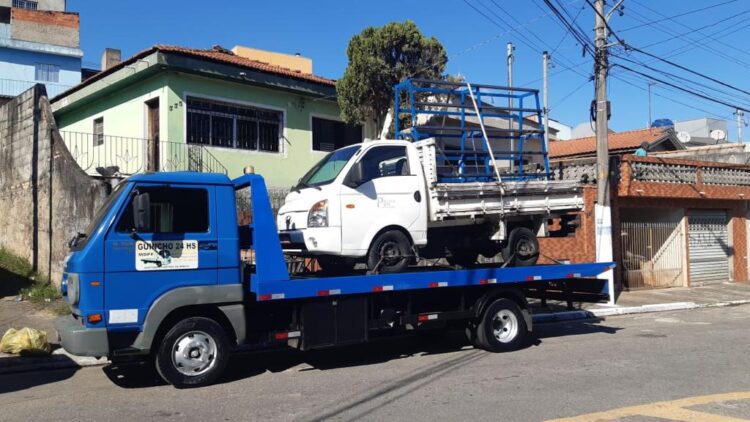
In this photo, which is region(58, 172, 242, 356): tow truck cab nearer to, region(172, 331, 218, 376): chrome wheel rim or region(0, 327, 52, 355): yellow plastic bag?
region(172, 331, 218, 376): chrome wheel rim

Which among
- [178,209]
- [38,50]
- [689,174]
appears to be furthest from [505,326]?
[38,50]

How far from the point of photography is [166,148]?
15914mm

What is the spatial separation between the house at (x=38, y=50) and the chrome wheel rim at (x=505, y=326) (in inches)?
1431

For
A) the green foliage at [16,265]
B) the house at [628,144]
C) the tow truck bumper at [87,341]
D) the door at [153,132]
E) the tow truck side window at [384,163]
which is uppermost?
the house at [628,144]

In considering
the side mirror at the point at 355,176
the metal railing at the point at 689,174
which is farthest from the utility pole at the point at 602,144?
the side mirror at the point at 355,176

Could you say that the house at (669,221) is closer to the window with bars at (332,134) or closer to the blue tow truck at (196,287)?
the window with bars at (332,134)

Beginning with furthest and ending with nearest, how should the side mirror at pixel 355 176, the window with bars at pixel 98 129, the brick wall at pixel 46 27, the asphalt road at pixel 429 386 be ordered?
the brick wall at pixel 46 27 < the window with bars at pixel 98 129 < the side mirror at pixel 355 176 < the asphalt road at pixel 429 386

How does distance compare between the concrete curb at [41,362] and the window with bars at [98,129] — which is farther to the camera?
the window with bars at [98,129]

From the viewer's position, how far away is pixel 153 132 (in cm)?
1706

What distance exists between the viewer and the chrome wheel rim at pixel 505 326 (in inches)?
378

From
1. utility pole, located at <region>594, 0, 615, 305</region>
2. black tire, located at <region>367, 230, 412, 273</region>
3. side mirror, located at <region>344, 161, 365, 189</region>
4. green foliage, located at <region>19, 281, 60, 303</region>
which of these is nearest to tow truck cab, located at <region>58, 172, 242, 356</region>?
side mirror, located at <region>344, 161, 365, 189</region>

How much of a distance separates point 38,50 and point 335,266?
122 ft

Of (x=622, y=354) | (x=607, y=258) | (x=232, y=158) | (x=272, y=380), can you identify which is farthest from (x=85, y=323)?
(x=607, y=258)

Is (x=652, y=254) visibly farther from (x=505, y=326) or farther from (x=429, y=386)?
(x=429, y=386)
